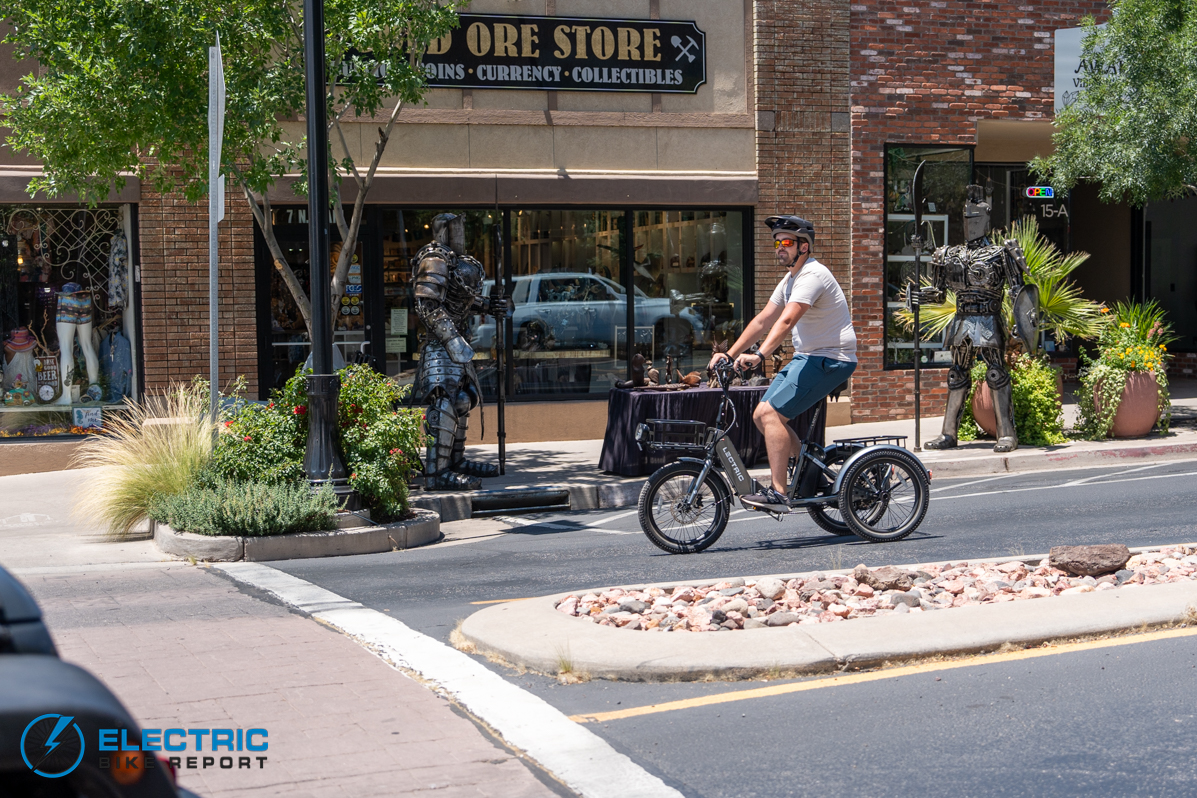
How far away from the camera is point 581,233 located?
48.0ft

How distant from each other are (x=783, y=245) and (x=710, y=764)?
4.52 meters

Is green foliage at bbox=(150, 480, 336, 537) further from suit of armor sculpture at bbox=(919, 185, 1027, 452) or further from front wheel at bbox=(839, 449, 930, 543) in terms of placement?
suit of armor sculpture at bbox=(919, 185, 1027, 452)

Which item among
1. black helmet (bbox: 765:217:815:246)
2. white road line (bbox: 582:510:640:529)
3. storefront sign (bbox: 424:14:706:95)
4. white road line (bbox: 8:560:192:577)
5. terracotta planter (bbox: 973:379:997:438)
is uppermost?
storefront sign (bbox: 424:14:706:95)

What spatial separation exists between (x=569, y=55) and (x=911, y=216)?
201 inches

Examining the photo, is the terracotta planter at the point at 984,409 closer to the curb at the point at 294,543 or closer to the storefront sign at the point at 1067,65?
the storefront sign at the point at 1067,65

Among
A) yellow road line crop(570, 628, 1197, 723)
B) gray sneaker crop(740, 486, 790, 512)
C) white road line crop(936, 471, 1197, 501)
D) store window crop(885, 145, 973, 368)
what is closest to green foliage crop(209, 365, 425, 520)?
gray sneaker crop(740, 486, 790, 512)

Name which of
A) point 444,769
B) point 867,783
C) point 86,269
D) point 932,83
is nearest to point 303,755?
point 444,769

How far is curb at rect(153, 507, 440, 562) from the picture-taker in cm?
838

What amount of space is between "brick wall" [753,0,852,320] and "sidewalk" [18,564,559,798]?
10021 mm

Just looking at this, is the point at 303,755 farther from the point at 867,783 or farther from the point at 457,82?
the point at 457,82

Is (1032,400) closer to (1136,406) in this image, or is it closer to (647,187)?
(1136,406)

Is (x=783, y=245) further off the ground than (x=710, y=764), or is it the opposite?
(x=783, y=245)

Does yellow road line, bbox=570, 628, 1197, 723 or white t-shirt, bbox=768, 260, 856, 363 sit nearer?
yellow road line, bbox=570, 628, 1197, 723

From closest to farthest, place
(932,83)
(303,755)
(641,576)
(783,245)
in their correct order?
1. (303,755)
2. (641,576)
3. (783,245)
4. (932,83)
